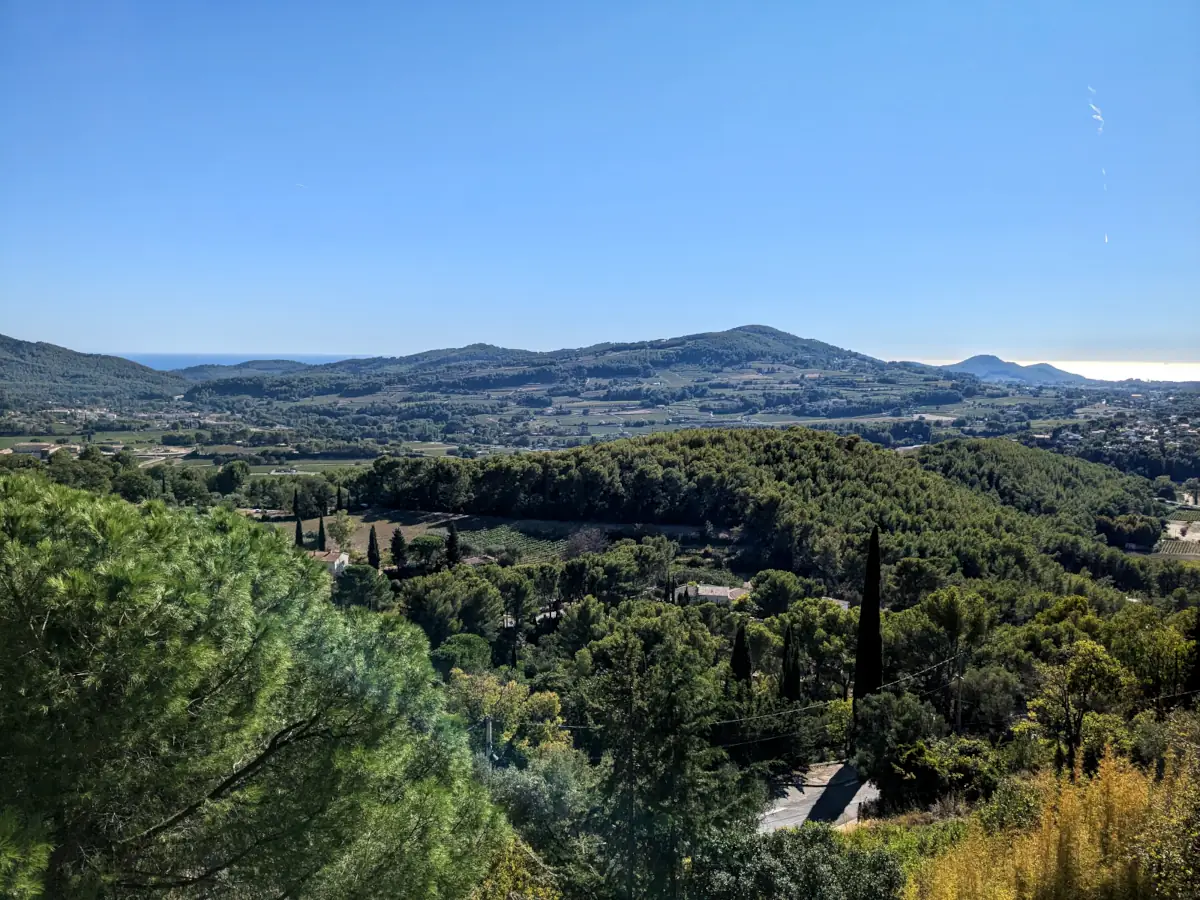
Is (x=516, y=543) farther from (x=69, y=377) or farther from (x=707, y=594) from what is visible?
(x=69, y=377)

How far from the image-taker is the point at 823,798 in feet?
59.2

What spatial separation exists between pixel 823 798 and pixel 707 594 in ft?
64.3

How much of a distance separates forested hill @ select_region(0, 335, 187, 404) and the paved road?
15893cm

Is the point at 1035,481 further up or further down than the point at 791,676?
further up

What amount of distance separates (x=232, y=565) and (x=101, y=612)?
1.11m

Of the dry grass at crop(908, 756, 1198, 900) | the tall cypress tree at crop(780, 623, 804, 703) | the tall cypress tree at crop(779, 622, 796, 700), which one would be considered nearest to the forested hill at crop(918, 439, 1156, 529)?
the tall cypress tree at crop(779, 622, 796, 700)

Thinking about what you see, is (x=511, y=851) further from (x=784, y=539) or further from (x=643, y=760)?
(x=784, y=539)

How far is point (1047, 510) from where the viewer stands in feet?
185

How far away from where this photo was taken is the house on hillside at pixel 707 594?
3578 cm

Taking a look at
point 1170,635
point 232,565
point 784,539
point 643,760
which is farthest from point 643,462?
point 232,565

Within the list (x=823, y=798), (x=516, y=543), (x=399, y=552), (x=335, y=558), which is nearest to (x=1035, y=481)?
(x=516, y=543)

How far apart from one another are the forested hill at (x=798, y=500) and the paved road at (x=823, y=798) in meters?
16.1

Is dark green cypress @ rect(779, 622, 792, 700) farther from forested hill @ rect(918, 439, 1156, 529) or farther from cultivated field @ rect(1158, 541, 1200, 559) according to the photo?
cultivated field @ rect(1158, 541, 1200, 559)

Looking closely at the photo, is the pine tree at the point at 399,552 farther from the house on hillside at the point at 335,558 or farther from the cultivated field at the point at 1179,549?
the cultivated field at the point at 1179,549
